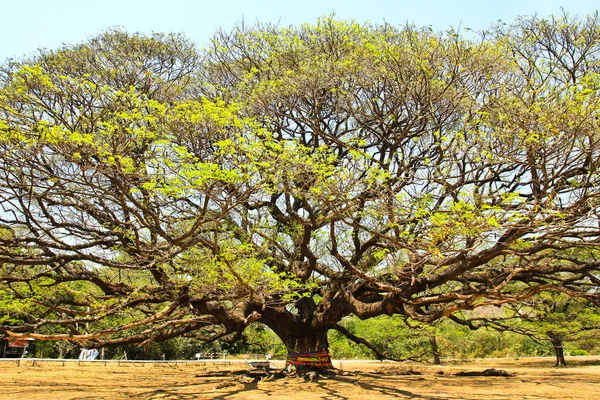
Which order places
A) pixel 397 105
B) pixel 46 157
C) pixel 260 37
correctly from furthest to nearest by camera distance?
pixel 260 37
pixel 397 105
pixel 46 157

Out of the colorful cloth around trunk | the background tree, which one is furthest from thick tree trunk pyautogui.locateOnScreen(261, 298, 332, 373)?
the background tree

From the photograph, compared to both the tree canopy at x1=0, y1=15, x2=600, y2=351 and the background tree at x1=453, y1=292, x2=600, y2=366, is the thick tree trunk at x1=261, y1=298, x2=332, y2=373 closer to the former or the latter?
the tree canopy at x1=0, y1=15, x2=600, y2=351

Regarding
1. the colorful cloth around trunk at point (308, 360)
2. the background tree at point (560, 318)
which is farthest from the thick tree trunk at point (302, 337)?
the background tree at point (560, 318)

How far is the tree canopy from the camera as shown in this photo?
6.79 meters

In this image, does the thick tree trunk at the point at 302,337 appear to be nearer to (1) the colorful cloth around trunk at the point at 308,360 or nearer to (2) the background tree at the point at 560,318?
(1) the colorful cloth around trunk at the point at 308,360

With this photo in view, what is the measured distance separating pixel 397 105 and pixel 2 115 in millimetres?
7757

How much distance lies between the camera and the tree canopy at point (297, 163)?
6.79 meters

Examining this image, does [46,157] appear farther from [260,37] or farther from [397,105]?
[397,105]

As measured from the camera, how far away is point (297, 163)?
7.32 meters

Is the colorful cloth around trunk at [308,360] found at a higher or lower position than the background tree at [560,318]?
lower

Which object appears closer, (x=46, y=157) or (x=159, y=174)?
(x=159, y=174)

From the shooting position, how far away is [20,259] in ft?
24.9

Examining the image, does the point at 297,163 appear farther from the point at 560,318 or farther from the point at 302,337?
the point at 560,318

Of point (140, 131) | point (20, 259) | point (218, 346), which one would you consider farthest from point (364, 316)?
point (218, 346)
